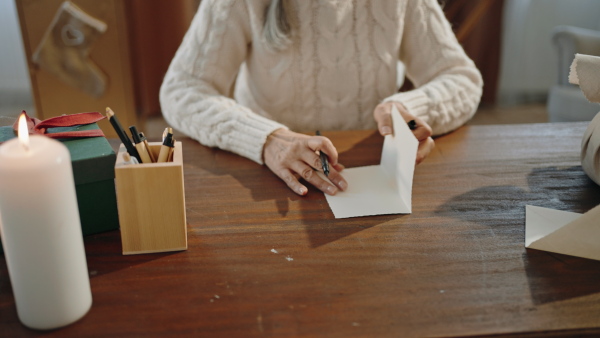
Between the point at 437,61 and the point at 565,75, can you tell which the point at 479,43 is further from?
the point at 437,61

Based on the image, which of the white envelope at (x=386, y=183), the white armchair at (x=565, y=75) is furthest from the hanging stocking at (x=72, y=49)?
the white armchair at (x=565, y=75)

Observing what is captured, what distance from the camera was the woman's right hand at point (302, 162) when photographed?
0.93 metres

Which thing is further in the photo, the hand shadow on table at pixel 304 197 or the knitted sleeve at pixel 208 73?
the knitted sleeve at pixel 208 73

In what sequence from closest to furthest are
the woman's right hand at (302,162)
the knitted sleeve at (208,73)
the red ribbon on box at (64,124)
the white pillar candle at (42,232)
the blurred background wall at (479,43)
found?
1. the white pillar candle at (42,232)
2. the red ribbon on box at (64,124)
3. the woman's right hand at (302,162)
4. the knitted sleeve at (208,73)
5. the blurred background wall at (479,43)

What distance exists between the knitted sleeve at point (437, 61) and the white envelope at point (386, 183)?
297 mm

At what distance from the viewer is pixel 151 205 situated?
0.71 metres

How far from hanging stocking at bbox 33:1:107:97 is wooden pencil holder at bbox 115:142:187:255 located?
212cm

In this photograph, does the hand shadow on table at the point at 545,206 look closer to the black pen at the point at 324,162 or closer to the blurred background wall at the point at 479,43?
the black pen at the point at 324,162

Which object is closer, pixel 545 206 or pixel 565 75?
pixel 545 206

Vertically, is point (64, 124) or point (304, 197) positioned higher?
point (64, 124)

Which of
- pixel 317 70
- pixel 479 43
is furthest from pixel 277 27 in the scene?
pixel 479 43

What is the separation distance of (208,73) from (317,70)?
0.27m

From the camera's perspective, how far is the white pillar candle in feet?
1.72

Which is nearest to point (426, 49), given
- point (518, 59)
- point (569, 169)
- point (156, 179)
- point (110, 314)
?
point (569, 169)
